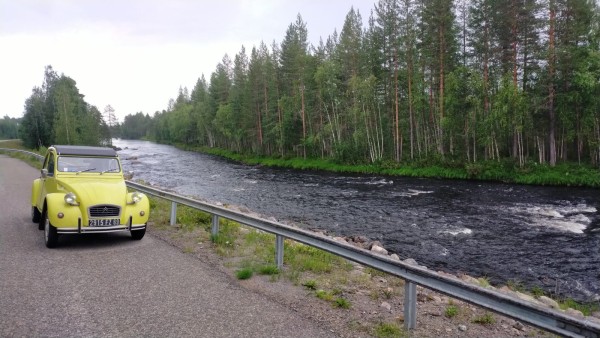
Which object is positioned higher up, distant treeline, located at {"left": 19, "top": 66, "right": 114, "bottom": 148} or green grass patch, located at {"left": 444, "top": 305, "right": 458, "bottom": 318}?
distant treeline, located at {"left": 19, "top": 66, "right": 114, "bottom": 148}

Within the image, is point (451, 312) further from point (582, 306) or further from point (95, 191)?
point (95, 191)

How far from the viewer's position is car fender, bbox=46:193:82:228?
26.9 ft

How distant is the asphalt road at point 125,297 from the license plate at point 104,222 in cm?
55

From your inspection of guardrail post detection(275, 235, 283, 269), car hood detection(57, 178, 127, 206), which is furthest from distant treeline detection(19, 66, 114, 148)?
guardrail post detection(275, 235, 283, 269)

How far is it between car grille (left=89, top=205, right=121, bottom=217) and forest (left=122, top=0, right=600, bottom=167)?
104 feet

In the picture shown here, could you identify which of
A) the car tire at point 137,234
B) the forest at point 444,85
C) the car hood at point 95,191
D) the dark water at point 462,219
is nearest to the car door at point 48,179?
the car hood at point 95,191

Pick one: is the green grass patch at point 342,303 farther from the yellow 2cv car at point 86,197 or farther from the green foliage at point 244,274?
the yellow 2cv car at point 86,197

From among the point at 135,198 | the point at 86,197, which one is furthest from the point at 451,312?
the point at 86,197

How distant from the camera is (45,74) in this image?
3351 inches

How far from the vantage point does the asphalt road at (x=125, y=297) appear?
4875 mm

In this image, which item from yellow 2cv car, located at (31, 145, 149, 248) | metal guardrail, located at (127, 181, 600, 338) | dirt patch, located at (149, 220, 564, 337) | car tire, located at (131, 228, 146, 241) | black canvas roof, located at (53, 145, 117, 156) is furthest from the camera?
black canvas roof, located at (53, 145, 117, 156)

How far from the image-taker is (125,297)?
19.2 feet

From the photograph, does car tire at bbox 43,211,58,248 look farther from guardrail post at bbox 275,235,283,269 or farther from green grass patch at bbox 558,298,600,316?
green grass patch at bbox 558,298,600,316

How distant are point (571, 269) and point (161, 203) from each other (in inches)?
548
